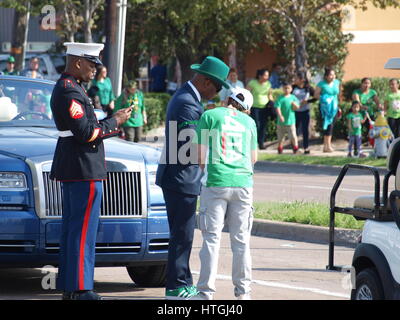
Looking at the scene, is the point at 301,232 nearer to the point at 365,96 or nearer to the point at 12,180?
the point at 12,180

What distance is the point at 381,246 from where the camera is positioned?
22.5ft

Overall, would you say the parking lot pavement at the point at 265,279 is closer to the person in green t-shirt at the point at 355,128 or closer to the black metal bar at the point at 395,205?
the black metal bar at the point at 395,205

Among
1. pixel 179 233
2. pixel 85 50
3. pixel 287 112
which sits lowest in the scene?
pixel 179 233

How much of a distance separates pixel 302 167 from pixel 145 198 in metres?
13.9

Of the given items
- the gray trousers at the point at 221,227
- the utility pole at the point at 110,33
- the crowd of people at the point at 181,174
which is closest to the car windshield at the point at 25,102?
the crowd of people at the point at 181,174

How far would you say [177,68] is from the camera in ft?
131

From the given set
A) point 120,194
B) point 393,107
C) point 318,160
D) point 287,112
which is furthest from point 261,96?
point 120,194

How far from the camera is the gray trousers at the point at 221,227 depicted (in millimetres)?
8227

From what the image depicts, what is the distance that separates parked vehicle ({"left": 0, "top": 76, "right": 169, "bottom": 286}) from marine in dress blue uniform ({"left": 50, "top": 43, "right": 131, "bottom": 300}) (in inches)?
15.3

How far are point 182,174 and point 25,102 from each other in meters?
2.57

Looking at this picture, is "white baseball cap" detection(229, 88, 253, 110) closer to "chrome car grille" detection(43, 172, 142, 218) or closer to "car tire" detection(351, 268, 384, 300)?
"chrome car grille" detection(43, 172, 142, 218)

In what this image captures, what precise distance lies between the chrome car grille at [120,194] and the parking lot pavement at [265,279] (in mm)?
718
